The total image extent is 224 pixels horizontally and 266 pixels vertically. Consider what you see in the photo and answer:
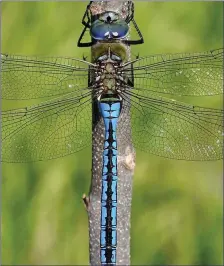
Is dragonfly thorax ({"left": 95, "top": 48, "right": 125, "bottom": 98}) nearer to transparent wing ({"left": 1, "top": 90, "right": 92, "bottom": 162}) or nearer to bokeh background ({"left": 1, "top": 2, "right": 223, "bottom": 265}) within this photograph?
transparent wing ({"left": 1, "top": 90, "right": 92, "bottom": 162})

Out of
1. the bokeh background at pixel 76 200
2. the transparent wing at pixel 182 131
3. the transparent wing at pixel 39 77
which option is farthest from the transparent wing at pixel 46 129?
the bokeh background at pixel 76 200

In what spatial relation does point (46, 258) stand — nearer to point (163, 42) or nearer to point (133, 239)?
point (133, 239)

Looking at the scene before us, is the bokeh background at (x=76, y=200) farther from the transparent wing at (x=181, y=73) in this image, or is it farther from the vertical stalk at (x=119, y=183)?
the vertical stalk at (x=119, y=183)

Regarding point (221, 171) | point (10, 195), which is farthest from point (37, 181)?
point (221, 171)

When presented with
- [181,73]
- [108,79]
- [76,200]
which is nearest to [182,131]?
[181,73]

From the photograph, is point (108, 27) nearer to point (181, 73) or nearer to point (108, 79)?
point (108, 79)

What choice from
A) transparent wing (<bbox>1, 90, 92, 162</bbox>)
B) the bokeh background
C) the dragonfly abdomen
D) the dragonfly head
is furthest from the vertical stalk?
the bokeh background

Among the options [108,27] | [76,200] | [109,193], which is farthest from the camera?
[76,200]

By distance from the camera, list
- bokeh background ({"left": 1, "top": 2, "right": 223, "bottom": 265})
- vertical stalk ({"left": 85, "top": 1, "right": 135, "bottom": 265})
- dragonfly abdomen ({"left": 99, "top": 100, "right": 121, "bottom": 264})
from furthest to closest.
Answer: bokeh background ({"left": 1, "top": 2, "right": 223, "bottom": 265}) < dragonfly abdomen ({"left": 99, "top": 100, "right": 121, "bottom": 264}) < vertical stalk ({"left": 85, "top": 1, "right": 135, "bottom": 265})
